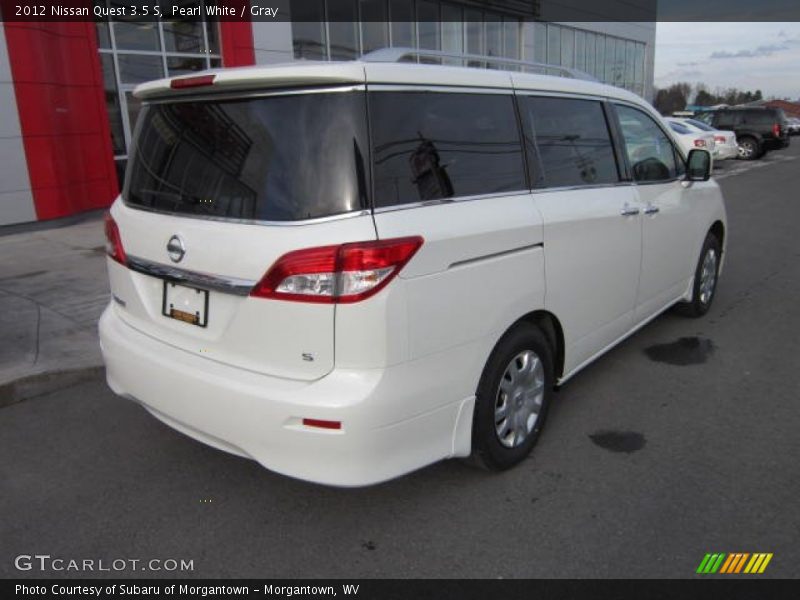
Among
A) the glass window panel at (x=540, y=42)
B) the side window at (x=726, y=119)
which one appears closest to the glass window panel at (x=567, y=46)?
the glass window panel at (x=540, y=42)

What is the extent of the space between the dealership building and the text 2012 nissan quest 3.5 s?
7792 mm

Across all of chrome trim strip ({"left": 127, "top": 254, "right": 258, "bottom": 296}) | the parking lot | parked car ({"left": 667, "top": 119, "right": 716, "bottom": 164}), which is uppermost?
chrome trim strip ({"left": 127, "top": 254, "right": 258, "bottom": 296})

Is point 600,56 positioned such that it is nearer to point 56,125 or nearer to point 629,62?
point 629,62

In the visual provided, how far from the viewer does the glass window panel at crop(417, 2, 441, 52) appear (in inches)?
681

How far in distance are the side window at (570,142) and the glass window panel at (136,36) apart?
10.3 m

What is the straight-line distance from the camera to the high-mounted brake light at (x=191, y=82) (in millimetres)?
2702

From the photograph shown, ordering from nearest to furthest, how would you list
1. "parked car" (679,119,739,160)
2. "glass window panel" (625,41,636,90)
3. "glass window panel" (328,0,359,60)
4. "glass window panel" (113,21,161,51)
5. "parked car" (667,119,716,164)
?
"glass window panel" (113,21,161,51)
"glass window panel" (328,0,359,60)
"parked car" (667,119,716,164)
"parked car" (679,119,739,160)
"glass window panel" (625,41,636,90)

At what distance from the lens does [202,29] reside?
1249 centimetres

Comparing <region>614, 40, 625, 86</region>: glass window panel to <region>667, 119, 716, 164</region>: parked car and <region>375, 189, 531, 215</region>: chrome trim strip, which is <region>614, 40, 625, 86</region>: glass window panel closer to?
<region>667, 119, 716, 164</region>: parked car

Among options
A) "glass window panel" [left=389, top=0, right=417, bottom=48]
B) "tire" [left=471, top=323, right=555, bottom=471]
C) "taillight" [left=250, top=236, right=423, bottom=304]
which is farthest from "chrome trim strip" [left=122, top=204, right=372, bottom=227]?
"glass window panel" [left=389, top=0, right=417, bottom=48]

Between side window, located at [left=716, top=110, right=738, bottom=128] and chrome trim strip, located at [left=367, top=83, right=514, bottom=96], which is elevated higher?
chrome trim strip, located at [left=367, top=83, right=514, bottom=96]

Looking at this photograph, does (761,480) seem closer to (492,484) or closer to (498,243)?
(492,484)

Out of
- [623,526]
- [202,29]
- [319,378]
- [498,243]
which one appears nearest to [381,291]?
[319,378]
